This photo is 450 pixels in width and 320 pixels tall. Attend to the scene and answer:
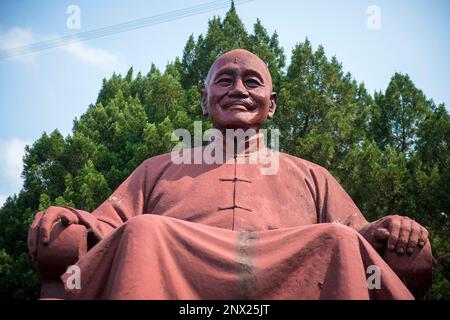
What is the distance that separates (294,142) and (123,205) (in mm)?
6026

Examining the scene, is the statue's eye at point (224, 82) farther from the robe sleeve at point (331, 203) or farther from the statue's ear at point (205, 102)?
the robe sleeve at point (331, 203)

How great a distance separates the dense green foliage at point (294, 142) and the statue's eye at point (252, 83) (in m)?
4.63

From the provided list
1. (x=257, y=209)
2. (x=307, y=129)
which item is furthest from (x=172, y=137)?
(x=257, y=209)

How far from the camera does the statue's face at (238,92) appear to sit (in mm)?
4168

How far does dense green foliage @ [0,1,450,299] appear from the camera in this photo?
28.2 ft

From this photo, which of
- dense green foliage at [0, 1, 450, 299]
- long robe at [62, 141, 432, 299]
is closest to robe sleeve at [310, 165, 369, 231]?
long robe at [62, 141, 432, 299]

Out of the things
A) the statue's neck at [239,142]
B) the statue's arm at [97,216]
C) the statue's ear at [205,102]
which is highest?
the statue's ear at [205,102]

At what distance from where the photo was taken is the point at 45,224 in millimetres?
3092

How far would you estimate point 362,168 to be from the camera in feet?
28.7

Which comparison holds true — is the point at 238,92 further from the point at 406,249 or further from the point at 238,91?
the point at 406,249

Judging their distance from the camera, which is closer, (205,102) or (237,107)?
(237,107)

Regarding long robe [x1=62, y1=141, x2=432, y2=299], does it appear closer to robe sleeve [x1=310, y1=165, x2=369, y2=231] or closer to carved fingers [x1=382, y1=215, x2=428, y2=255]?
carved fingers [x1=382, y1=215, x2=428, y2=255]

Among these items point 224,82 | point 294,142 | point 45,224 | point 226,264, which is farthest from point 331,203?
point 294,142

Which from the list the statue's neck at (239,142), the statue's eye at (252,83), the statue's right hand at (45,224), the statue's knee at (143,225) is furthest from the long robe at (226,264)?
the statue's eye at (252,83)
